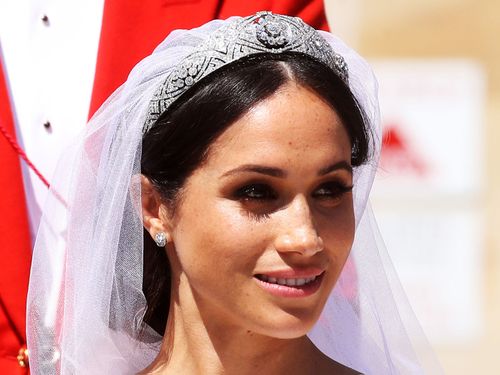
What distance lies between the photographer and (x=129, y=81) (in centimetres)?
225

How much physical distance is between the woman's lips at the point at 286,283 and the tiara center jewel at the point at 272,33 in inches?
15.1

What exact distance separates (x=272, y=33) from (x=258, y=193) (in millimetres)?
278

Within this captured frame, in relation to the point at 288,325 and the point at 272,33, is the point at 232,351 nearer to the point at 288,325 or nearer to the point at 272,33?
the point at 288,325

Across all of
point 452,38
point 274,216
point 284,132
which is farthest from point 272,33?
point 452,38

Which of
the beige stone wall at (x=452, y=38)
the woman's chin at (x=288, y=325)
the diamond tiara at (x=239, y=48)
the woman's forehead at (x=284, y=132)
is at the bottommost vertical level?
the beige stone wall at (x=452, y=38)

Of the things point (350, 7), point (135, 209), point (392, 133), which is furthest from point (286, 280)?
point (350, 7)

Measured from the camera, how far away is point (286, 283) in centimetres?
199

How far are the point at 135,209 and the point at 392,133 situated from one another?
393cm

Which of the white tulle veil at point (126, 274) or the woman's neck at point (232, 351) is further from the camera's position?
the white tulle veil at point (126, 274)

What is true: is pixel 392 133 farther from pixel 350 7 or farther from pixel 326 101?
pixel 326 101

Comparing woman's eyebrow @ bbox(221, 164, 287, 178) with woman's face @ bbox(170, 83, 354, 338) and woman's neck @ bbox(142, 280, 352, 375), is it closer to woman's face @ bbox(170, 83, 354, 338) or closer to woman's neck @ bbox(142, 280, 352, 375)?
woman's face @ bbox(170, 83, 354, 338)

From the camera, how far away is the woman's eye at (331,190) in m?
2.04

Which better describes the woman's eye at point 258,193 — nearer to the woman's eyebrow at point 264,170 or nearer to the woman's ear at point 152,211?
the woman's eyebrow at point 264,170

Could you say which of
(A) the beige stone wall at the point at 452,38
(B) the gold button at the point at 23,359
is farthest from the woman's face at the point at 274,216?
(A) the beige stone wall at the point at 452,38
